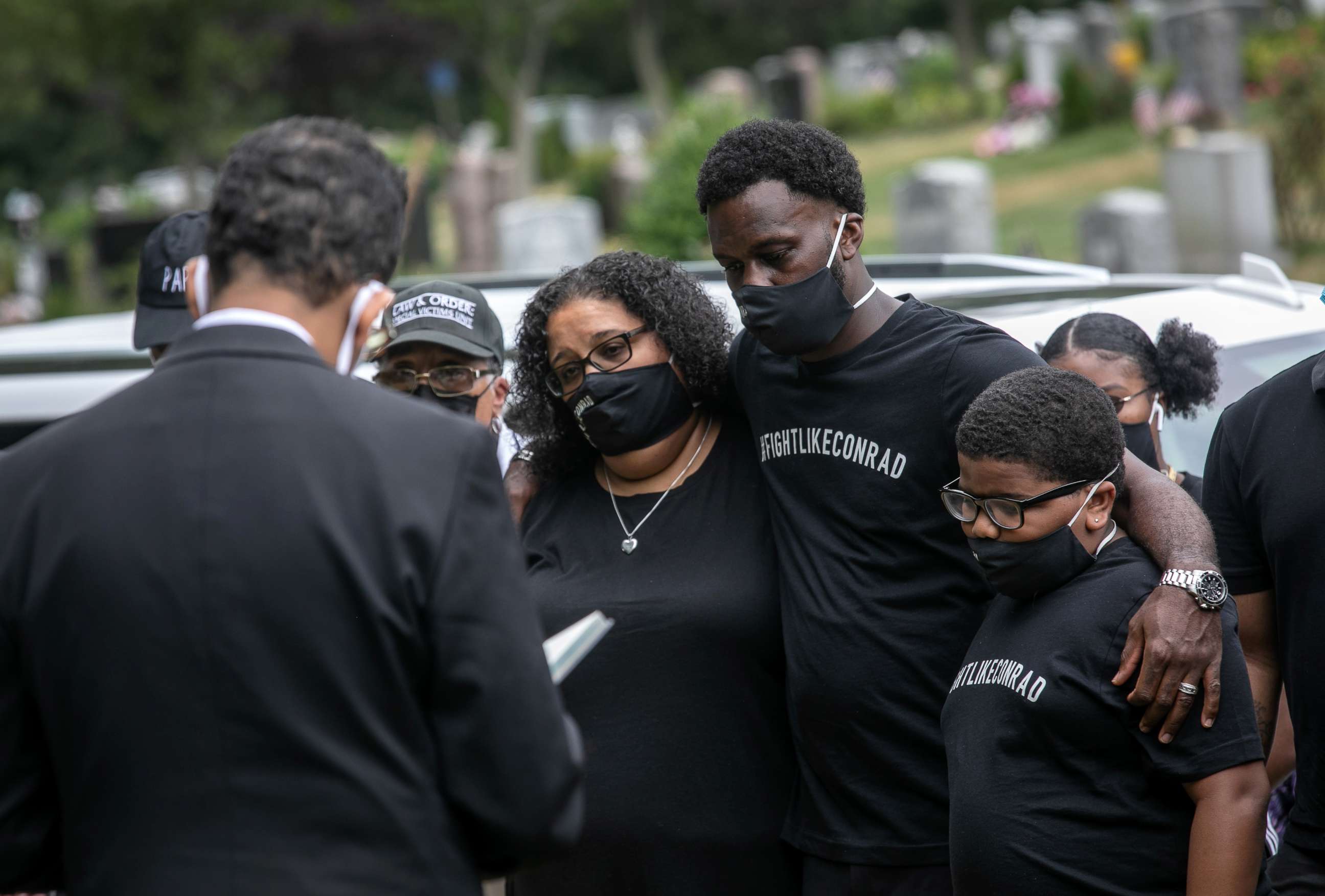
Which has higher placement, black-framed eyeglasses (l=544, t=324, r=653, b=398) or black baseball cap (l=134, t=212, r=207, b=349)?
black baseball cap (l=134, t=212, r=207, b=349)

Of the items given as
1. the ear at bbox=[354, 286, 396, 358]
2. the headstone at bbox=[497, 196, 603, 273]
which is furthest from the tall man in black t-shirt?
the headstone at bbox=[497, 196, 603, 273]

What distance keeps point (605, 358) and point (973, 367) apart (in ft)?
2.85

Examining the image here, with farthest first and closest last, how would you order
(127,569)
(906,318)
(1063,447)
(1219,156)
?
(1219,156)
(906,318)
(1063,447)
(127,569)

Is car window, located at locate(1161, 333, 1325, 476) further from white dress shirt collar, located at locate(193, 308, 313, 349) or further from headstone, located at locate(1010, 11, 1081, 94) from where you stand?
headstone, located at locate(1010, 11, 1081, 94)

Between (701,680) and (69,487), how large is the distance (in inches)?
61.0

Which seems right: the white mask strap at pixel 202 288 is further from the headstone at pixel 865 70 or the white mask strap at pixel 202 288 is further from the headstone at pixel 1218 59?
the headstone at pixel 865 70

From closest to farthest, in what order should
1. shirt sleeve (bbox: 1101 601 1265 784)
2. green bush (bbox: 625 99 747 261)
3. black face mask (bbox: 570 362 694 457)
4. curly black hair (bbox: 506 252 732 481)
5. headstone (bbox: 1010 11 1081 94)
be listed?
1. shirt sleeve (bbox: 1101 601 1265 784)
2. black face mask (bbox: 570 362 694 457)
3. curly black hair (bbox: 506 252 732 481)
4. green bush (bbox: 625 99 747 261)
5. headstone (bbox: 1010 11 1081 94)

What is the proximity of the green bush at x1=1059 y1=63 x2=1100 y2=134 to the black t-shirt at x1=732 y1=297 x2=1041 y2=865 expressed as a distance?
20.3 meters

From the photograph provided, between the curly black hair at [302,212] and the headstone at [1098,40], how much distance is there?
79.7 feet

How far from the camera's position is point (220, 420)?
1.85 m

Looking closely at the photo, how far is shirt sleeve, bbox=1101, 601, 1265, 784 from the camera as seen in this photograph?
2.46 metres

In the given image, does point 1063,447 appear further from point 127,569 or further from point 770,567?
point 127,569

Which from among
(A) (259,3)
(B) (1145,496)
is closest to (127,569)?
(B) (1145,496)

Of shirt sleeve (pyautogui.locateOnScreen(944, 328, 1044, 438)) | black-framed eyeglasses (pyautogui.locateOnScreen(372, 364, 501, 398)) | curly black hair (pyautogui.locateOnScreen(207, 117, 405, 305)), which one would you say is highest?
curly black hair (pyautogui.locateOnScreen(207, 117, 405, 305))
